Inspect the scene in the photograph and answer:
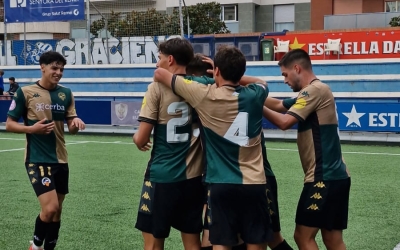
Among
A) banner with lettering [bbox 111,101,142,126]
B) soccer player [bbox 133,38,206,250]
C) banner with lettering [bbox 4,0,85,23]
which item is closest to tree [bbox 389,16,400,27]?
banner with lettering [bbox 4,0,85,23]

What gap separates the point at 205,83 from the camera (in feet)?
15.8

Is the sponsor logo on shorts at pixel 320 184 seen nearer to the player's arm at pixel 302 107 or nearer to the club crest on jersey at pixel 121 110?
the player's arm at pixel 302 107

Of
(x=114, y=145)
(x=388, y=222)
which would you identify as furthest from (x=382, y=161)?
(x=114, y=145)

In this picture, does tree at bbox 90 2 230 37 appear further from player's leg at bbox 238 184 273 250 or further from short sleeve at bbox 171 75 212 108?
player's leg at bbox 238 184 273 250

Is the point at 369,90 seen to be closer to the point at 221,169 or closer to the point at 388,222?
the point at 388,222

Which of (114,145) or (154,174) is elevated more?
(154,174)

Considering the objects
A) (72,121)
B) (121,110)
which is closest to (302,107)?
(72,121)

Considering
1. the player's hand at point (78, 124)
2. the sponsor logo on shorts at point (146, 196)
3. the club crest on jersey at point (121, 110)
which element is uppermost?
the player's hand at point (78, 124)

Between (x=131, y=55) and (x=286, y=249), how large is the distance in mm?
20268

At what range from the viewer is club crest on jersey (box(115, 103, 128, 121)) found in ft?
64.4

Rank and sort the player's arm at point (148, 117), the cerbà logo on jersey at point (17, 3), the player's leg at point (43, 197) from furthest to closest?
the cerbà logo on jersey at point (17, 3), the player's leg at point (43, 197), the player's arm at point (148, 117)

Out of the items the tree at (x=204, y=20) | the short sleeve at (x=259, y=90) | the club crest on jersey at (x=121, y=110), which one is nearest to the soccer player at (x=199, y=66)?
the short sleeve at (x=259, y=90)

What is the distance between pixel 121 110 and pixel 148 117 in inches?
599

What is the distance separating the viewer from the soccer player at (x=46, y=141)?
19.9 ft
